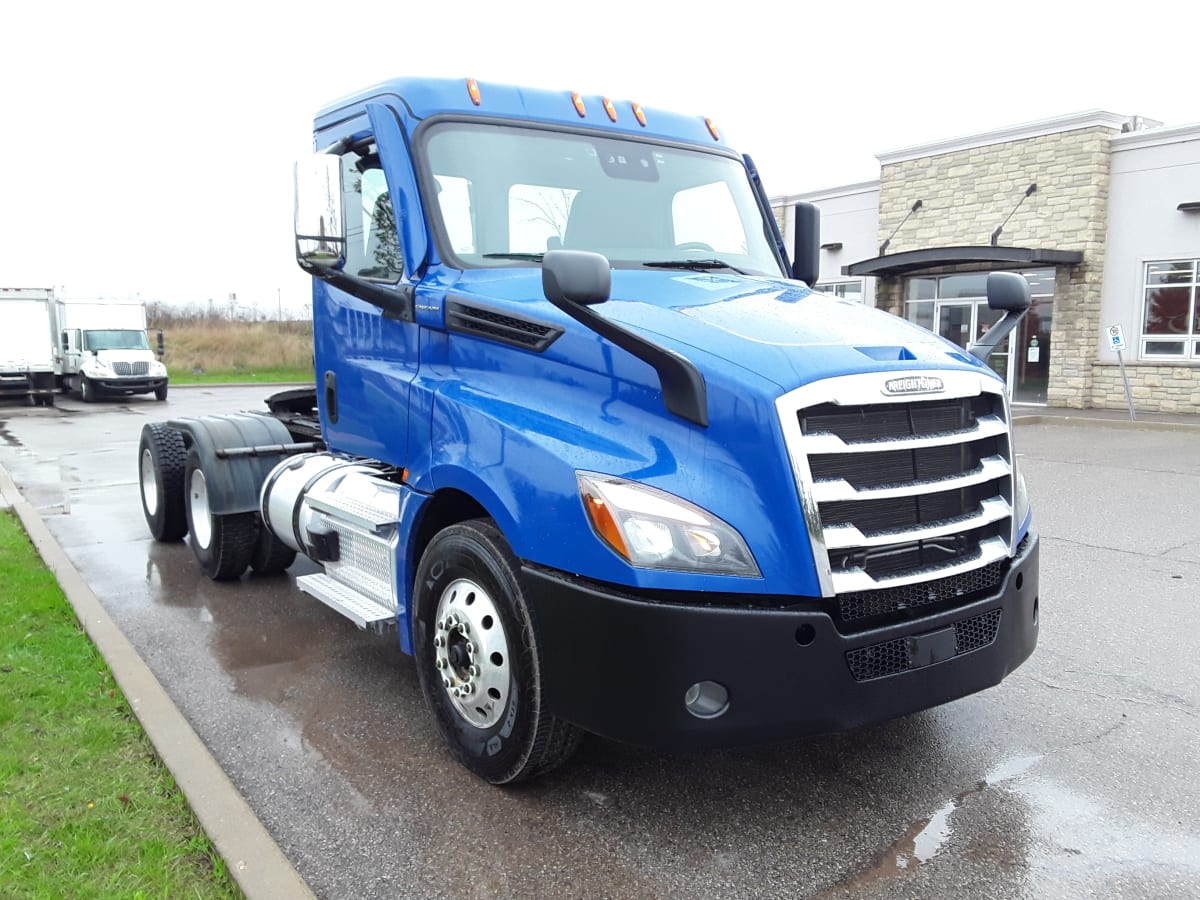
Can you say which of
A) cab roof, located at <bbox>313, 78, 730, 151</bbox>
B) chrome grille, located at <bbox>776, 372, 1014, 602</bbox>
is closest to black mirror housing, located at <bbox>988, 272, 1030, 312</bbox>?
chrome grille, located at <bbox>776, 372, 1014, 602</bbox>

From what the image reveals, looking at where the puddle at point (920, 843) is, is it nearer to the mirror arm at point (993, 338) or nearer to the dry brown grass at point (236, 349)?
the mirror arm at point (993, 338)

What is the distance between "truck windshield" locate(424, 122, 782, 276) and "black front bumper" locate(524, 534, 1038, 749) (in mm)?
1720

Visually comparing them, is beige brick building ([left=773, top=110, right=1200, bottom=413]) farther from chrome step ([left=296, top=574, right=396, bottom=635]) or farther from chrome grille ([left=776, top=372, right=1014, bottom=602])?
chrome step ([left=296, top=574, right=396, bottom=635])

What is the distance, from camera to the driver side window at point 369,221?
4.43m

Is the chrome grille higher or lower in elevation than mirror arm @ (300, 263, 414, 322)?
lower

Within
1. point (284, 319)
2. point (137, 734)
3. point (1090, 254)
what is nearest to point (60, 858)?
point (137, 734)

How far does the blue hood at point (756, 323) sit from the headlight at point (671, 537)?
19.8 inches

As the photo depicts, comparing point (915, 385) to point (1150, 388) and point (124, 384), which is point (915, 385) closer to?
point (1150, 388)

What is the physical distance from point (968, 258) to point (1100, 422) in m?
4.34

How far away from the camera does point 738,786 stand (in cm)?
370

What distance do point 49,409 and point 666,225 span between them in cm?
2486

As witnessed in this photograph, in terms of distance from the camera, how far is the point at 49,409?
24.8 metres

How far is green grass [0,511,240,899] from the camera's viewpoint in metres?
2.91

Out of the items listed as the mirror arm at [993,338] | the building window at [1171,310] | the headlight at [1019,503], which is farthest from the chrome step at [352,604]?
the building window at [1171,310]
